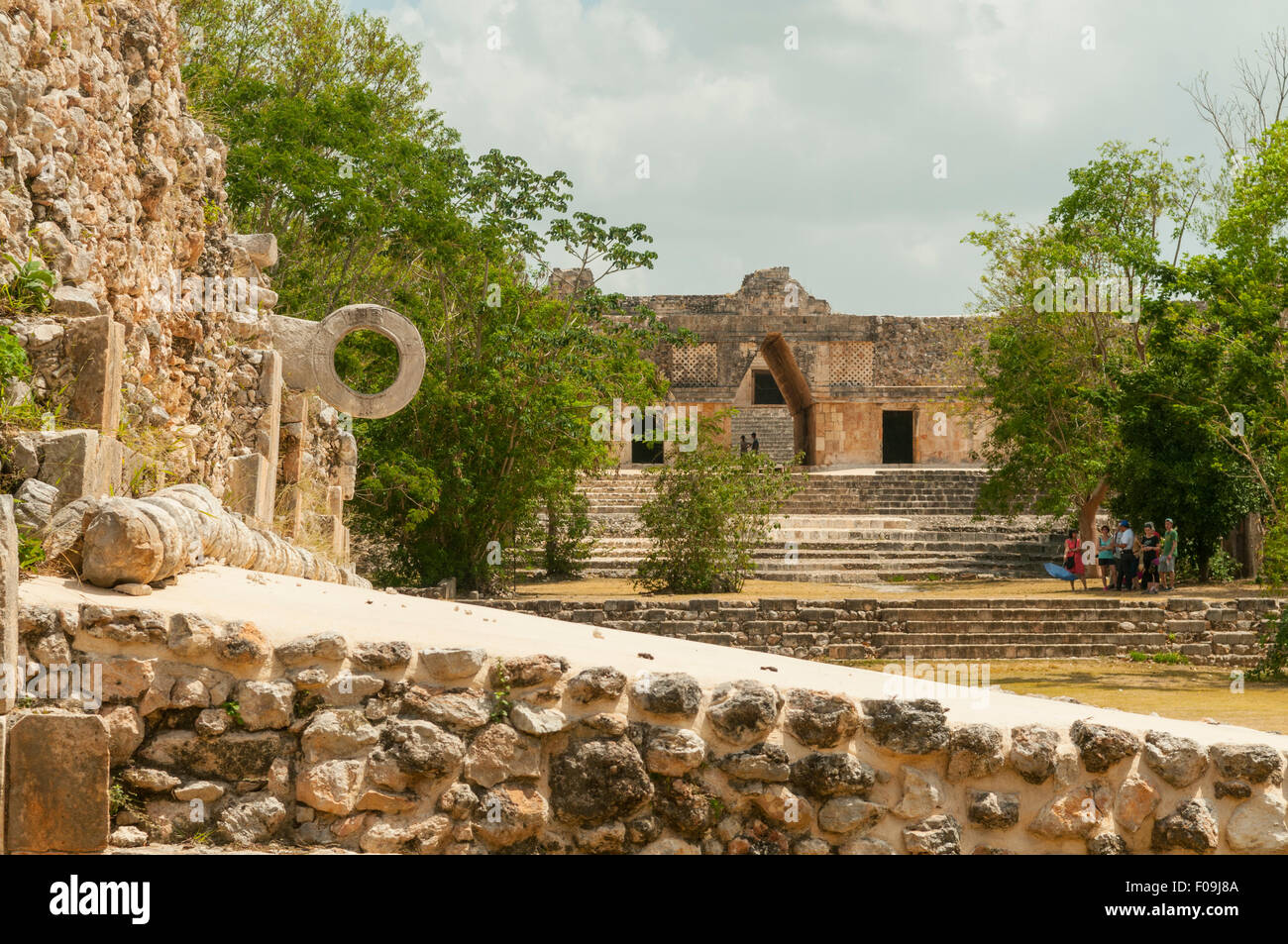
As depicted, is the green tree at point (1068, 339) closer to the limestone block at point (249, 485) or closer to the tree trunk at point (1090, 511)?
the tree trunk at point (1090, 511)

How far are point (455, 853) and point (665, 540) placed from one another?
1538cm

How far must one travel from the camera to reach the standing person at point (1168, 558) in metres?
19.8

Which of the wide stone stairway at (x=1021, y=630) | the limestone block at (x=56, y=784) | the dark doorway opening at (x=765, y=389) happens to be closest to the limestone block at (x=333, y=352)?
the limestone block at (x=56, y=784)

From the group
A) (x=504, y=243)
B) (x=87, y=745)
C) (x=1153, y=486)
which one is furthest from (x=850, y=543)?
(x=87, y=745)

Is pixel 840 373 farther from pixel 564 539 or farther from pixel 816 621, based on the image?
pixel 816 621

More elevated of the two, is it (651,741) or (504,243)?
(504,243)

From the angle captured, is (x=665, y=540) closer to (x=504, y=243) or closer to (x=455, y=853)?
(x=504, y=243)

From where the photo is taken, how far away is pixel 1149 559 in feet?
66.9

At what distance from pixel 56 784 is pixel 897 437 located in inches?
1384

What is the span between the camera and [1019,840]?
3.74 m

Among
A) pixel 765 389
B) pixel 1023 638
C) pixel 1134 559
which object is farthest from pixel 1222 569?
pixel 765 389

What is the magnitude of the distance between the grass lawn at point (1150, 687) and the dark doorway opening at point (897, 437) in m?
21.0

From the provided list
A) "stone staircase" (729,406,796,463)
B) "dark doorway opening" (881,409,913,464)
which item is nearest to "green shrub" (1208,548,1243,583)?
"dark doorway opening" (881,409,913,464)

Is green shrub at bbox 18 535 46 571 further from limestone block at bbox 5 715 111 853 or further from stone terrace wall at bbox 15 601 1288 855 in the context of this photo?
limestone block at bbox 5 715 111 853
